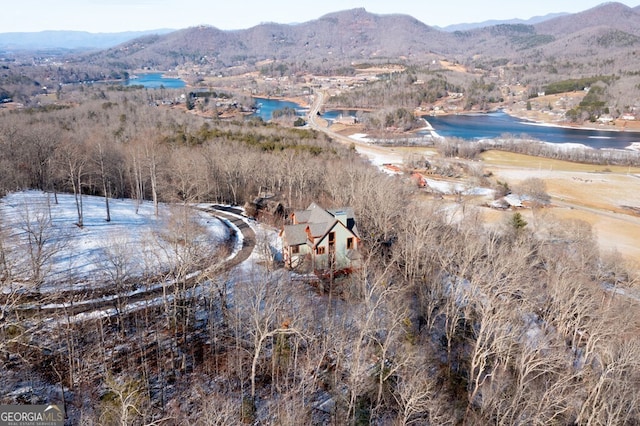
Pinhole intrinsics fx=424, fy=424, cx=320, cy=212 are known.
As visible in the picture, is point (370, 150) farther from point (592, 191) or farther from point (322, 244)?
point (322, 244)

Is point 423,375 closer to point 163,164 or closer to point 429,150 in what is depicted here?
point 163,164

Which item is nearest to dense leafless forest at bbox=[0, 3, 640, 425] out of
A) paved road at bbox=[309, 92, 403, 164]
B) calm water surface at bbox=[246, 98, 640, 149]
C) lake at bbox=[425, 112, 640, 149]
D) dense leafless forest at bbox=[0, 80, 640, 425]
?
dense leafless forest at bbox=[0, 80, 640, 425]

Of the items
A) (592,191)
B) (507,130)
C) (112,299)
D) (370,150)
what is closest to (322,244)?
(112,299)

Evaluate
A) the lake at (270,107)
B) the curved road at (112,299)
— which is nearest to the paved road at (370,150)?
the lake at (270,107)

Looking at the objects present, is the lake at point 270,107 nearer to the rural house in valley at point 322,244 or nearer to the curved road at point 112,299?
the curved road at point 112,299

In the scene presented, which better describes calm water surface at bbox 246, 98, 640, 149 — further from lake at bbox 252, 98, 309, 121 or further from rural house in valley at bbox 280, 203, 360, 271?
rural house in valley at bbox 280, 203, 360, 271
